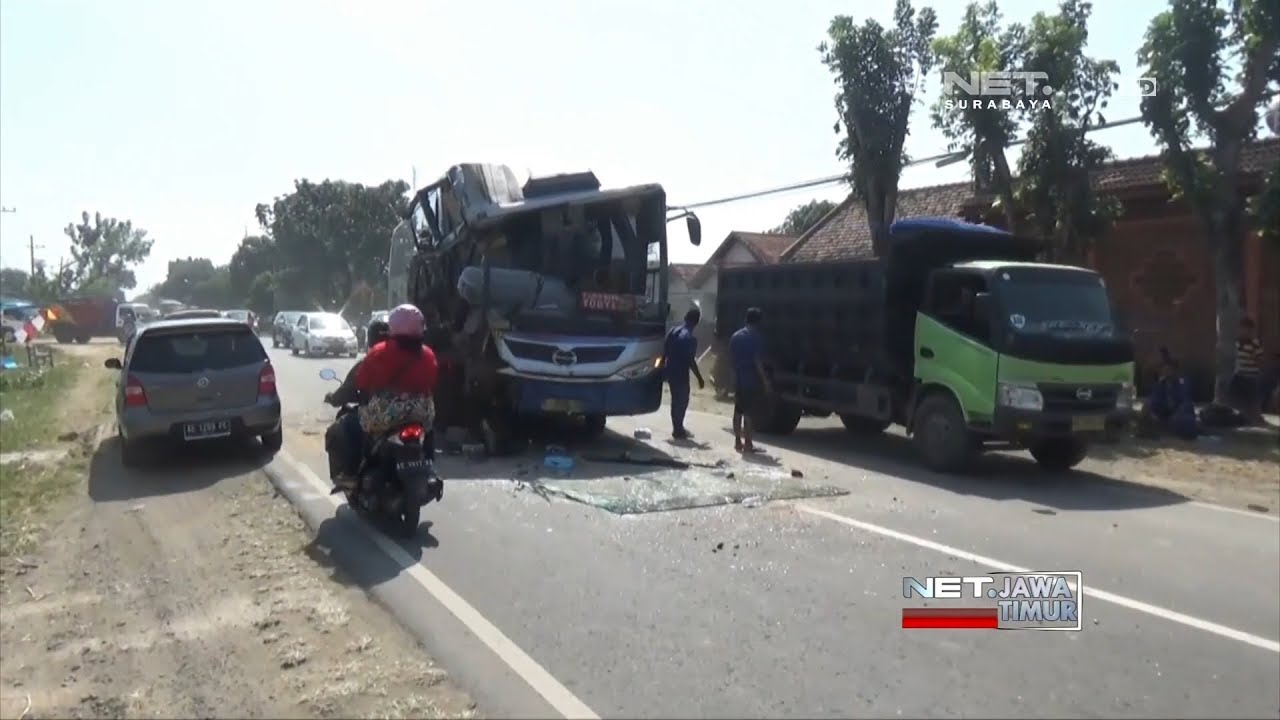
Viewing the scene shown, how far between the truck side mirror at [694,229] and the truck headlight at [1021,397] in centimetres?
417

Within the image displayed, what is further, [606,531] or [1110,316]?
[1110,316]

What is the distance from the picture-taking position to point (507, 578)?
7.23 m

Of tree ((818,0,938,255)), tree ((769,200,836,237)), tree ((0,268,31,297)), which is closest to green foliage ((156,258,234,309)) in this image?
tree ((0,268,31,297))

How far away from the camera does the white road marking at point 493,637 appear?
504 cm

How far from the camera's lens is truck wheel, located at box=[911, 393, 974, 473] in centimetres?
1166

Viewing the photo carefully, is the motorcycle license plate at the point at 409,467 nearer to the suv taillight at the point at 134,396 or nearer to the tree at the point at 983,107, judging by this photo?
the suv taillight at the point at 134,396

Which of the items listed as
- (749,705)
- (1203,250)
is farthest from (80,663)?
(1203,250)

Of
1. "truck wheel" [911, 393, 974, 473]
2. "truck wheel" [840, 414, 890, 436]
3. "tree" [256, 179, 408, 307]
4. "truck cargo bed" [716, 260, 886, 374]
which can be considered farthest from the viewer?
"tree" [256, 179, 408, 307]

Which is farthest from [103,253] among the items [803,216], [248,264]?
[803,216]

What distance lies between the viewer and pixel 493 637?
19.6 ft

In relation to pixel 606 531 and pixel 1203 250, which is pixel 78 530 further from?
pixel 1203 250

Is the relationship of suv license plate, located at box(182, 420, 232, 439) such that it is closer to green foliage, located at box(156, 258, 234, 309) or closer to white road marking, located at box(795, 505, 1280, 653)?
white road marking, located at box(795, 505, 1280, 653)

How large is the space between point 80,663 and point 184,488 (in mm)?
5412

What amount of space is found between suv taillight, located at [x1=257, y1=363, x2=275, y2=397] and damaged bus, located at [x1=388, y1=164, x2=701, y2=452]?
82.7 inches
